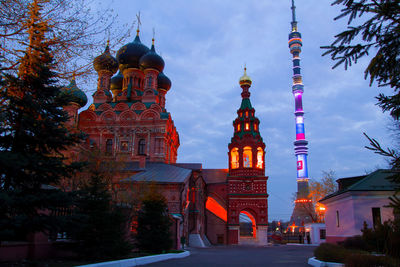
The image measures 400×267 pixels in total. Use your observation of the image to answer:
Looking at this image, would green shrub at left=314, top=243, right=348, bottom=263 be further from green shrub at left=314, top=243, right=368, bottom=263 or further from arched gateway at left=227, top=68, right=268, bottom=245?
arched gateway at left=227, top=68, right=268, bottom=245

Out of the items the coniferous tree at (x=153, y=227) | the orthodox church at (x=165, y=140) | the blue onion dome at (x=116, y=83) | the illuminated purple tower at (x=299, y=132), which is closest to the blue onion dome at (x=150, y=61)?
the orthodox church at (x=165, y=140)

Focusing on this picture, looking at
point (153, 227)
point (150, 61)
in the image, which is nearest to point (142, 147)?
point (150, 61)

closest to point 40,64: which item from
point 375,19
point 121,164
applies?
point 375,19

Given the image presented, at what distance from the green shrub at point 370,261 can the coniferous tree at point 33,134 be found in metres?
6.72

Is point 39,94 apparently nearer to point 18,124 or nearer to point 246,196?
point 18,124

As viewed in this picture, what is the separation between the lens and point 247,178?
35031 millimetres

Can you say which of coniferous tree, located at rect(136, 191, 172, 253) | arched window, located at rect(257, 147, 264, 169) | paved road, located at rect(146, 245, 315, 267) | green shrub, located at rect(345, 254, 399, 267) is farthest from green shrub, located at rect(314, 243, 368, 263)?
arched window, located at rect(257, 147, 264, 169)

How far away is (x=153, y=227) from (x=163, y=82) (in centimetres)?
2747

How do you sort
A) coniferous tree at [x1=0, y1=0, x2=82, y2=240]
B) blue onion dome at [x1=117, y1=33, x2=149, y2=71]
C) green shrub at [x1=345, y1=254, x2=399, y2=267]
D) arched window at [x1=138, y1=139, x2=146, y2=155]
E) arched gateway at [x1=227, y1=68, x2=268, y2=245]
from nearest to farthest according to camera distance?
green shrub at [x1=345, y1=254, x2=399, y2=267], coniferous tree at [x1=0, y1=0, x2=82, y2=240], arched gateway at [x1=227, y1=68, x2=268, y2=245], arched window at [x1=138, y1=139, x2=146, y2=155], blue onion dome at [x1=117, y1=33, x2=149, y2=71]

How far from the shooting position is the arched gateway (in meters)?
33.4

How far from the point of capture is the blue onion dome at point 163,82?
4014cm

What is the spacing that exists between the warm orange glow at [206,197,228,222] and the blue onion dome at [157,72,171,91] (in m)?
14.3

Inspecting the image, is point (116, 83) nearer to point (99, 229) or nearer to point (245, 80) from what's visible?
point (245, 80)

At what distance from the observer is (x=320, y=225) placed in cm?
3334
